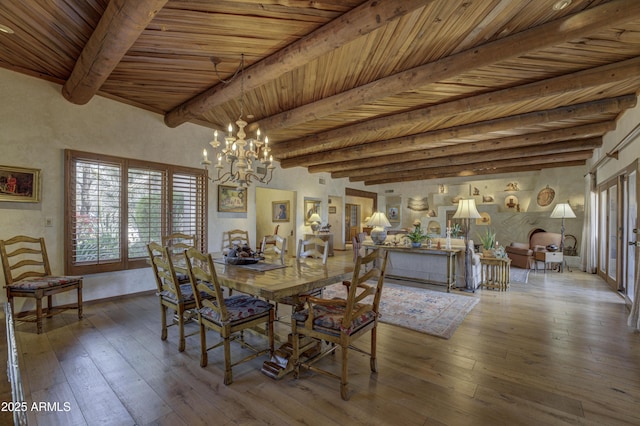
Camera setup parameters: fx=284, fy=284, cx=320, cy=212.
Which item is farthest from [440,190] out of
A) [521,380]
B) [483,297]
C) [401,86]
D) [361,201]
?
[521,380]

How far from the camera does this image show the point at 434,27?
247 cm

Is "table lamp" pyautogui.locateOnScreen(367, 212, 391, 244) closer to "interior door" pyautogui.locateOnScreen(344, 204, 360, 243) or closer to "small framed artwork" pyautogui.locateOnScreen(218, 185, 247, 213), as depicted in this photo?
"small framed artwork" pyautogui.locateOnScreen(218, 185, 247, 213)

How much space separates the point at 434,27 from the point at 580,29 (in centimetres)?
112

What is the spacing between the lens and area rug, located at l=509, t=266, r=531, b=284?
231 inches

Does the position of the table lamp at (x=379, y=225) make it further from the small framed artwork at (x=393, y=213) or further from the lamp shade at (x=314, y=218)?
the small framed artwork at (x=393, y=213)

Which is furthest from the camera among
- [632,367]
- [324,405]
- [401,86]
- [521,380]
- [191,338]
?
[401,86]

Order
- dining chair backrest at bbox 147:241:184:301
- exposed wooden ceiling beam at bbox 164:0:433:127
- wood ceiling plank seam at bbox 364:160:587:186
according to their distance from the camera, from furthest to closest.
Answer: wood ceiling plank seam at bbox 364:160:587:186, dining chair backrest at bbox 147:241:184:301, exposed wooden ceiling beam at bbox 164:0:433:127

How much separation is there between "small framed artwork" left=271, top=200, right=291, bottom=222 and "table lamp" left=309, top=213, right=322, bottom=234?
27.4 inches

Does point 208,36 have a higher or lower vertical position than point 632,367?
higher

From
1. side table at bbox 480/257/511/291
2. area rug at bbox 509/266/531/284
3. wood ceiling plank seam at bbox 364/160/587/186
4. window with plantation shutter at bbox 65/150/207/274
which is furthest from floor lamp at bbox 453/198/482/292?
window with plantation shutter at bbox 65/150/207/274

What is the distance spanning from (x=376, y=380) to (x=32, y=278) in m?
4.18

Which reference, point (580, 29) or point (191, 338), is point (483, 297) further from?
point (191, 338)

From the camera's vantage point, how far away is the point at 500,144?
5750 millimetres

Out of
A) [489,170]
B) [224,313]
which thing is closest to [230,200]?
[224,313]
